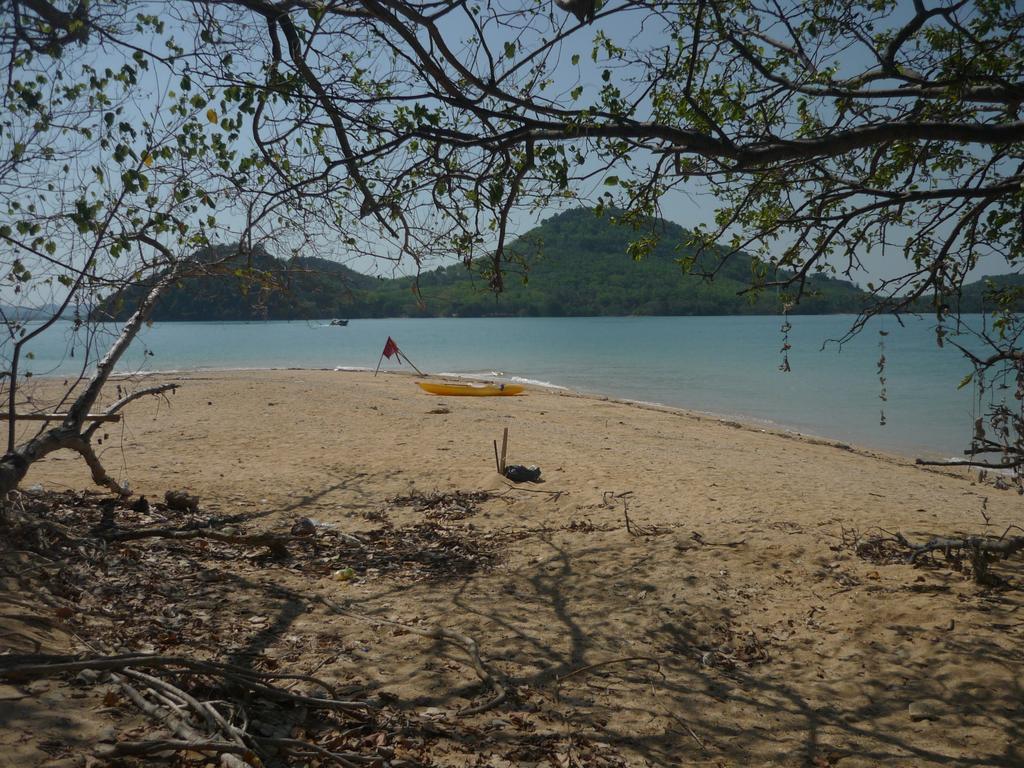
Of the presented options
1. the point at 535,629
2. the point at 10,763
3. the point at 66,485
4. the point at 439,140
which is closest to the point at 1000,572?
the point at 535,629

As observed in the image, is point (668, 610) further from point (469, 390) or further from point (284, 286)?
point (469, 390)

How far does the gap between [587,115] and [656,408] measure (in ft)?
60.6

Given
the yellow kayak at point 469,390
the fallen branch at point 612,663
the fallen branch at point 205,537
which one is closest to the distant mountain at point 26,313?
the fallen branch at point 205,537

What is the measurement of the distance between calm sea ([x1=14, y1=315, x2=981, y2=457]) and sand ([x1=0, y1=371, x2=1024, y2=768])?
7.39 ft

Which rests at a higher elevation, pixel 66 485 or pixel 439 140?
pixel 439 140

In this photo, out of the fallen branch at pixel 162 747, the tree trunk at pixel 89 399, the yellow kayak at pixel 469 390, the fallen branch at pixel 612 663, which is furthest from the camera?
the yellow kayak at pixel 469 390

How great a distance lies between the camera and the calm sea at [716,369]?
1986 centimetres

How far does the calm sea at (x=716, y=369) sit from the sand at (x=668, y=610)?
2253mm

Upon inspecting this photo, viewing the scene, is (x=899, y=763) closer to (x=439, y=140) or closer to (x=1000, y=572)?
(x=1000, y=572)

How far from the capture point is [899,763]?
10.8 feet

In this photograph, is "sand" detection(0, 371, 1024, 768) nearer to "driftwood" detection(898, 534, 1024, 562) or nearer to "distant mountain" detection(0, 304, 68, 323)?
"driftwood" detection(898, 534, 1024, 562)

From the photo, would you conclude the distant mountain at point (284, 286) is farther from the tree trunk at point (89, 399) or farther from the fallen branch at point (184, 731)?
the fallen branch at point (184, 731)

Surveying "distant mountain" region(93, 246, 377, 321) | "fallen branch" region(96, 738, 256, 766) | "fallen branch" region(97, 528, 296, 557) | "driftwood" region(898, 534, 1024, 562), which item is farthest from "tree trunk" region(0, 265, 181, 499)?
"driftwood" region(898, 534, 1024, 562)

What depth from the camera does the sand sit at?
3520mm
